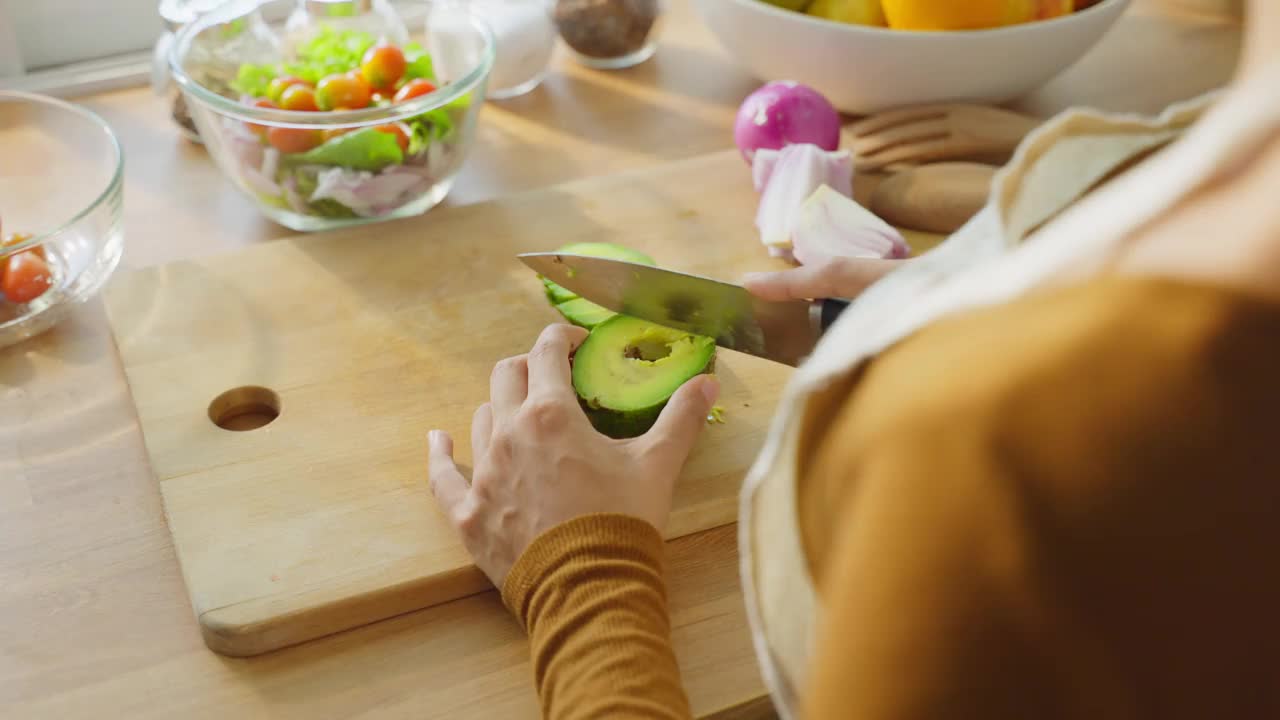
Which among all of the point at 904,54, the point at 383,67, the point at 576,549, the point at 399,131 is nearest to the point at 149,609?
the point at 576,549

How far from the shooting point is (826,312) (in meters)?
0.89

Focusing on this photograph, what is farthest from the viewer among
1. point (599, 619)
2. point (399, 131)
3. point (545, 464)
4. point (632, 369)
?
point (399, 131)

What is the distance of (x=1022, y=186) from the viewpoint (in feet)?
1.53

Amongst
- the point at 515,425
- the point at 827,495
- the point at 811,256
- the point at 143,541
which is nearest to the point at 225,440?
the point at 143,541

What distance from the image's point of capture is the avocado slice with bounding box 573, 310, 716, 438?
2.97 feet

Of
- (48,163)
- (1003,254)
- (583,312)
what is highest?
(1003,254)

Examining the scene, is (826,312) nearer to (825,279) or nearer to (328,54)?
(825,279)

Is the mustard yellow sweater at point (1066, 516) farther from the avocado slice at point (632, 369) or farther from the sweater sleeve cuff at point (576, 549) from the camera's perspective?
the avocado slice at point (632, 369)

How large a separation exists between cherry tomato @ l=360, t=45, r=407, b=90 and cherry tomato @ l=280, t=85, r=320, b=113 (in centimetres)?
7

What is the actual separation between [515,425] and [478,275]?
31cm

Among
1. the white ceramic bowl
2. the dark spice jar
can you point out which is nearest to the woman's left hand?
the white ceramic bowl

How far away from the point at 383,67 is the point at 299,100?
103 millimetres

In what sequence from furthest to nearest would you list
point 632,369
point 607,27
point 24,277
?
point 607,27 → point 24,277 → point 632,369

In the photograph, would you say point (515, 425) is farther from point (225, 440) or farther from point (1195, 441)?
point (1195, 441)
